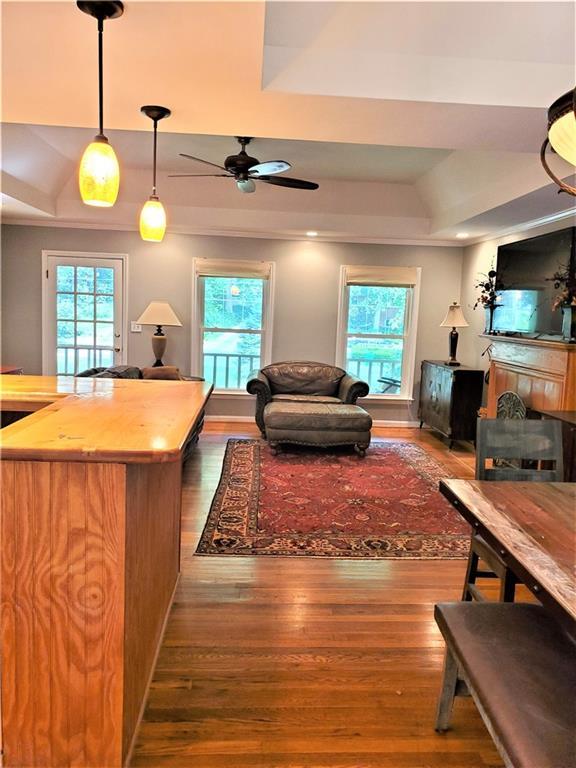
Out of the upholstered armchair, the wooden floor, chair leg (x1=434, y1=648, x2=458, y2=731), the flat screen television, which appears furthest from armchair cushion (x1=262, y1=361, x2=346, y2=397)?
chair leg (x1=434, y1=648, x2=458, y2=731)

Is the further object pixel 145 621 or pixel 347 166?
pixel 347 166

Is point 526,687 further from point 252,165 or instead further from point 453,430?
point 453,430

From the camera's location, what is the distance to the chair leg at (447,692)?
168 cm

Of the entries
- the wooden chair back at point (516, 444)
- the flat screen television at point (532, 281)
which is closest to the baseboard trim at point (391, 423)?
the flat screen television at point (532, 281)

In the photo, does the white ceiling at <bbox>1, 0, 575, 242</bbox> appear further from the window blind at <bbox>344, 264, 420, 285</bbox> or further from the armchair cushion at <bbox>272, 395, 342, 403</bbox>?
the armchair cushion at <bbox>272, 395, 342, 403</bbox>

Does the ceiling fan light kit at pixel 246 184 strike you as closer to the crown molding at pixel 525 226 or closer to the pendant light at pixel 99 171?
the pendant light at pixel 99 171

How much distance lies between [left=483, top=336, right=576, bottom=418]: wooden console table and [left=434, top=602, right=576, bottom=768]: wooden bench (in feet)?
8.97

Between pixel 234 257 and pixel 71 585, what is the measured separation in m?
5.44

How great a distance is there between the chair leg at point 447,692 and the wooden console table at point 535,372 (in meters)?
2.85

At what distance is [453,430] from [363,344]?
5.57 feet

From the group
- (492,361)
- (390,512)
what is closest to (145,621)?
(390,512)

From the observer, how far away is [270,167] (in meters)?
3.80

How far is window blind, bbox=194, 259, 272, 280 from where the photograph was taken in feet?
21.0

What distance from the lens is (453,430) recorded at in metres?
5.69
